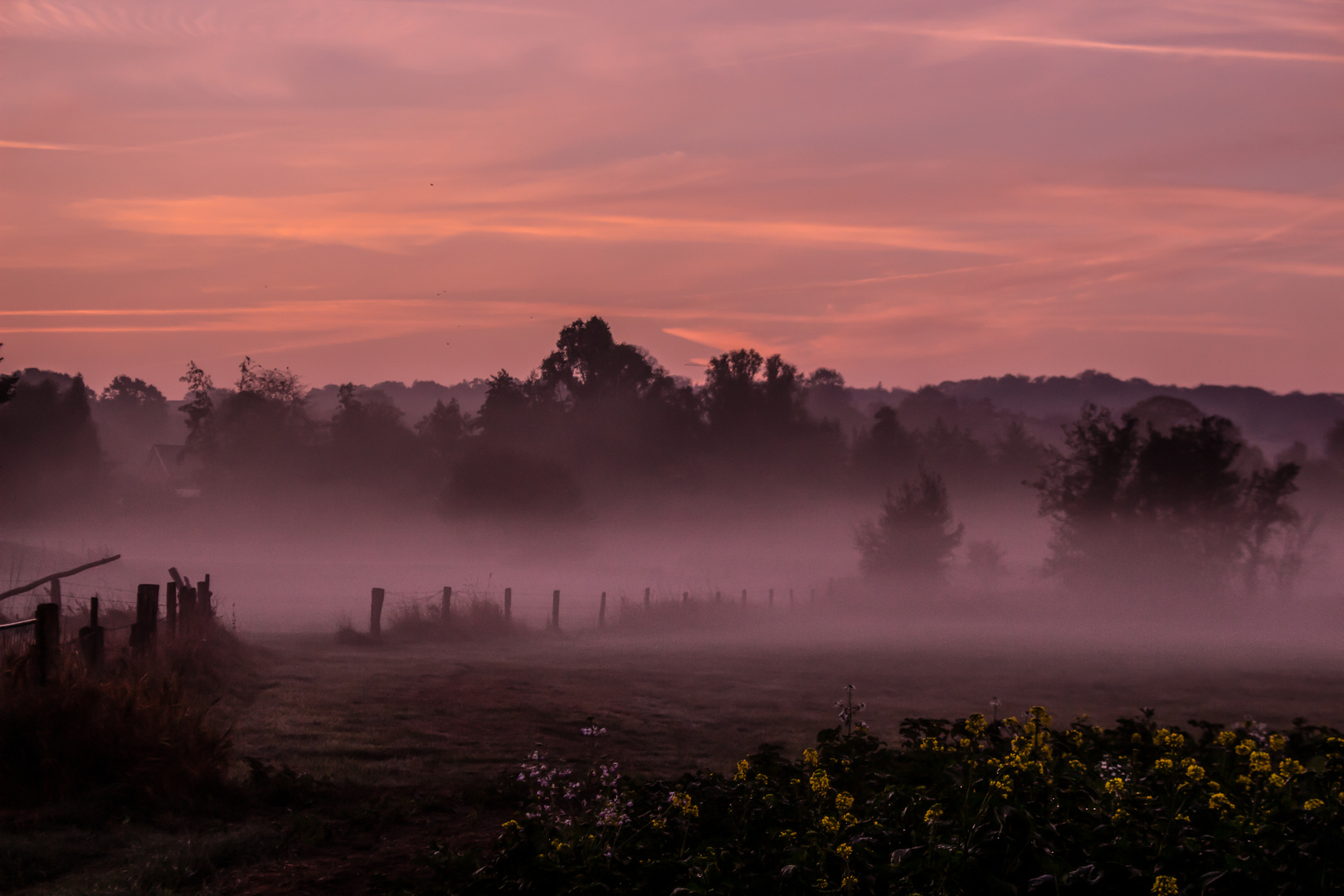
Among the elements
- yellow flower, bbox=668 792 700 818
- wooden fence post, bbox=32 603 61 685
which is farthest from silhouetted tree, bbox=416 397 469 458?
yellow flower, bbox=668 792 700 818

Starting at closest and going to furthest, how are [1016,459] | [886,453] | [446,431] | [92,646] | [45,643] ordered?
[45,643], [92,646], [446,431], [886,453], [1016,459]

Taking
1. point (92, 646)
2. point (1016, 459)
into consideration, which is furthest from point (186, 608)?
point (1016, 459)

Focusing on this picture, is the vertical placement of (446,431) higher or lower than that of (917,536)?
higher

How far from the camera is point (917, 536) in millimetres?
53094

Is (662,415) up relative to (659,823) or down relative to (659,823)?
up

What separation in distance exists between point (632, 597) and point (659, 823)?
2169 inches

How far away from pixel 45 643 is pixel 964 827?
30.4 ft

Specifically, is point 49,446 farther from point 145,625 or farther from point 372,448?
point 145,625

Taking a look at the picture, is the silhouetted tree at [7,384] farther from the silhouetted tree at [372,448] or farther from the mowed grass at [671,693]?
the silhouetted tree at [372,448]

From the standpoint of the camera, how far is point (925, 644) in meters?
35.6

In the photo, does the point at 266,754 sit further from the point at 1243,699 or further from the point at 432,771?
the point at 1243,699

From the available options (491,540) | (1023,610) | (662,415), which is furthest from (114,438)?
(1023,610)

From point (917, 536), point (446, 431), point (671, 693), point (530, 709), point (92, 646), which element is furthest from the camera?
point (446, 431)

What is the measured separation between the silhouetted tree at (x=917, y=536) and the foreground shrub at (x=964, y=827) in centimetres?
4652
